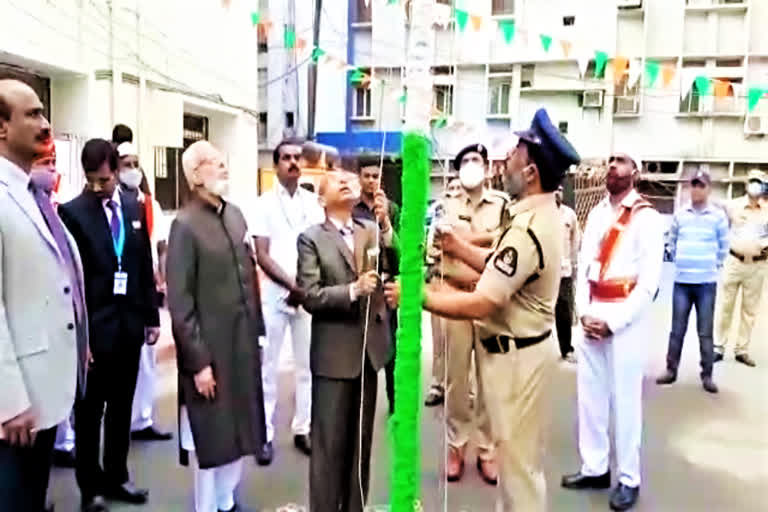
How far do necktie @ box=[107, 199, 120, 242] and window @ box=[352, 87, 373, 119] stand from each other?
53.1 ft

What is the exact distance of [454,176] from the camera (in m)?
4.60

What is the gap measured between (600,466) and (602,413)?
29 cm

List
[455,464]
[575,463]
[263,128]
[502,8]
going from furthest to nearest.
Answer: [263,128], [502,8], [575,463], [455,464]

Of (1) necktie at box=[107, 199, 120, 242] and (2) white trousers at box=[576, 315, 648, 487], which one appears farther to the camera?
(2) white trousers at box=[576, 315, 648, 487]

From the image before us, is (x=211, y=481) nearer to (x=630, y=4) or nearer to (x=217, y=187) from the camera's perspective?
(x=217, y=187)

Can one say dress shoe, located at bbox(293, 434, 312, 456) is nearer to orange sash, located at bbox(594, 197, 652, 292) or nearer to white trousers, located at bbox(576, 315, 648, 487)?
white trousers, located at bbox(576, 315, 648, 487)

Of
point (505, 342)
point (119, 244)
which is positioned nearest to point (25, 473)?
point (119, 244)

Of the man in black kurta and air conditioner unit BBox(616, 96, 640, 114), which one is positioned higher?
air conditioner unit BBox(616, 96, 640, 114)

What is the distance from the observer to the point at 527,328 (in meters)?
2.74

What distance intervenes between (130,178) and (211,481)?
5.92ft

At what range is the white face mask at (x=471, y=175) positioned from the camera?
13.8 ft

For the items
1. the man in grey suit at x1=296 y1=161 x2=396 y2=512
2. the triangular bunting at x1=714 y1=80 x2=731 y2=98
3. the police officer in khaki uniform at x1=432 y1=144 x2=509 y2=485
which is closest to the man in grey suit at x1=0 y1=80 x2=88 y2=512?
the man in grey suit at x1=296 y1=161 x2=396 y2=512

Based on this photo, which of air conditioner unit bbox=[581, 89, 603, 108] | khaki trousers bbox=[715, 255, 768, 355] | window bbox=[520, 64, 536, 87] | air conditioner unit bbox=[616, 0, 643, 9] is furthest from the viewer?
window bbox=[520, 64, 536, 87]

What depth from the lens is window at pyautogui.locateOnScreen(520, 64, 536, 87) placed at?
19.0 metres
